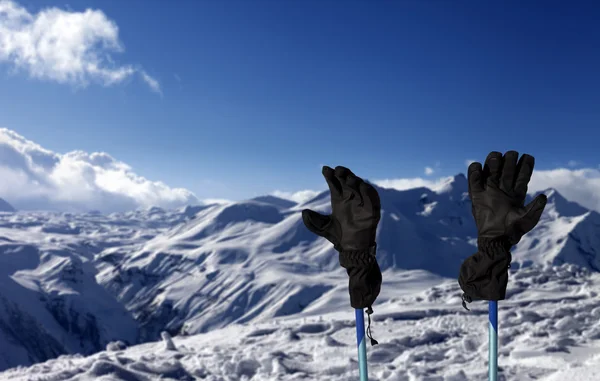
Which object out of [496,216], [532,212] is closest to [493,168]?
[496,216]

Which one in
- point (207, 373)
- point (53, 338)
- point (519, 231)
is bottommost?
point (53, 338)

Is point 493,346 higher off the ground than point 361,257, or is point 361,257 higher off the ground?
point 361,257

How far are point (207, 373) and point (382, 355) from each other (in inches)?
462

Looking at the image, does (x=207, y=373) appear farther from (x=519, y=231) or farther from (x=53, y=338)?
(x=53, y=338)

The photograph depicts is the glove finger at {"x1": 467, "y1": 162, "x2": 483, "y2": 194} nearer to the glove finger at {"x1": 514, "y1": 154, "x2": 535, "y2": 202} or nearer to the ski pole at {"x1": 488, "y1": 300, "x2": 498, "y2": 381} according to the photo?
the glove finger at {"x1": 514, "y1": 154, "x2": 535, "y2": 202}

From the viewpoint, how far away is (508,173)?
6066 millimetres

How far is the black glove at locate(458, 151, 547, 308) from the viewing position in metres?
6.02

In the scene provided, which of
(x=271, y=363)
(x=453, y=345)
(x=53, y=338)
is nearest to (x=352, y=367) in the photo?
(x=271, y=363)

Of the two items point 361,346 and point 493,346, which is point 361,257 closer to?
point 361,346

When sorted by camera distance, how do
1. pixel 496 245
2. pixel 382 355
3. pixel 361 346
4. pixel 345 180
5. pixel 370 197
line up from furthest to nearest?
pixel 382 355 → pixel 496 245 → pixel 345 180 → pixel 370 197 → pixel 361 346

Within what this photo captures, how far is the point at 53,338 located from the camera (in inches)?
6171

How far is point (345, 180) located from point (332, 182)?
0.21 m

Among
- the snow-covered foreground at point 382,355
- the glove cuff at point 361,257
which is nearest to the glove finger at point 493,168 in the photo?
the glove cuff at point 361,257

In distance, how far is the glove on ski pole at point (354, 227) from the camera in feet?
19.1
